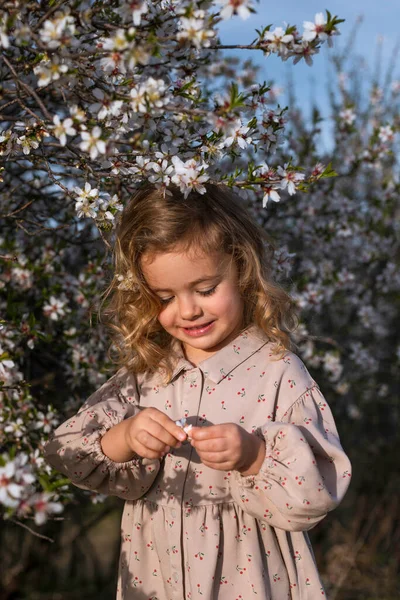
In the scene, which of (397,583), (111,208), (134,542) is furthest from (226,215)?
(397,583)

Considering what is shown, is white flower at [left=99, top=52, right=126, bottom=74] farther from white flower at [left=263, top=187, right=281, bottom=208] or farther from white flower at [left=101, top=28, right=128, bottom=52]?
white flower at [left=263, top=187, right=281, bottom=208]

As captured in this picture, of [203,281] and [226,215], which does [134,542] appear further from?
[226,215]

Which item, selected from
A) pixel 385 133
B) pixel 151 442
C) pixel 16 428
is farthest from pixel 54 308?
pixel 385 133

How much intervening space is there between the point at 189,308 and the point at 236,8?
74 centimetres

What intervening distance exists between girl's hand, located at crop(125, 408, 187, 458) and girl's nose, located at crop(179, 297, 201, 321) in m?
0.28

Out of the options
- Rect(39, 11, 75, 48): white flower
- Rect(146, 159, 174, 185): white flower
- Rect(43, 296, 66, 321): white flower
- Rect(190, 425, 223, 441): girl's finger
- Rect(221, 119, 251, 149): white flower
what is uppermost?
Rect(39, 11, 75, 48): white flower

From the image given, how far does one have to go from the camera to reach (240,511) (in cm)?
170

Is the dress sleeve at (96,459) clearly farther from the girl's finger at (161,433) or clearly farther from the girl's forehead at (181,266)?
the girl's forehead at (181,266)

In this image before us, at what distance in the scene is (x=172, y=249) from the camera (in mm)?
1718

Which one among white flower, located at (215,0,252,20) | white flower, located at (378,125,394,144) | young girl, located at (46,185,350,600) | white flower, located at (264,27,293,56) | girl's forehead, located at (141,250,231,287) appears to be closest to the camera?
white flower, located at (215,0,252,20)

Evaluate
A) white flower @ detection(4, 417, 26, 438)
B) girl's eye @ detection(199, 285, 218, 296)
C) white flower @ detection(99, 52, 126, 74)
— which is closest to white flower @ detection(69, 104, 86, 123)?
white flower @ detection(99, 52, 126, 74)

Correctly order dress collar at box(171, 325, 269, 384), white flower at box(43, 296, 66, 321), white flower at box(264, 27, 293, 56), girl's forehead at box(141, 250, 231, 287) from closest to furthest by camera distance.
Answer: white flower at box(264, 27, 293, 56) < girl's forehead at box(141, 250, 231, 287) < dress collar at box(171, 325, 269, 384) < white flower at box(43, 296, 66, 321)

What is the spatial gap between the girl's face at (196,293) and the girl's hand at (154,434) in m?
0.30

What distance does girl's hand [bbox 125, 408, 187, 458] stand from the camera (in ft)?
4.94
